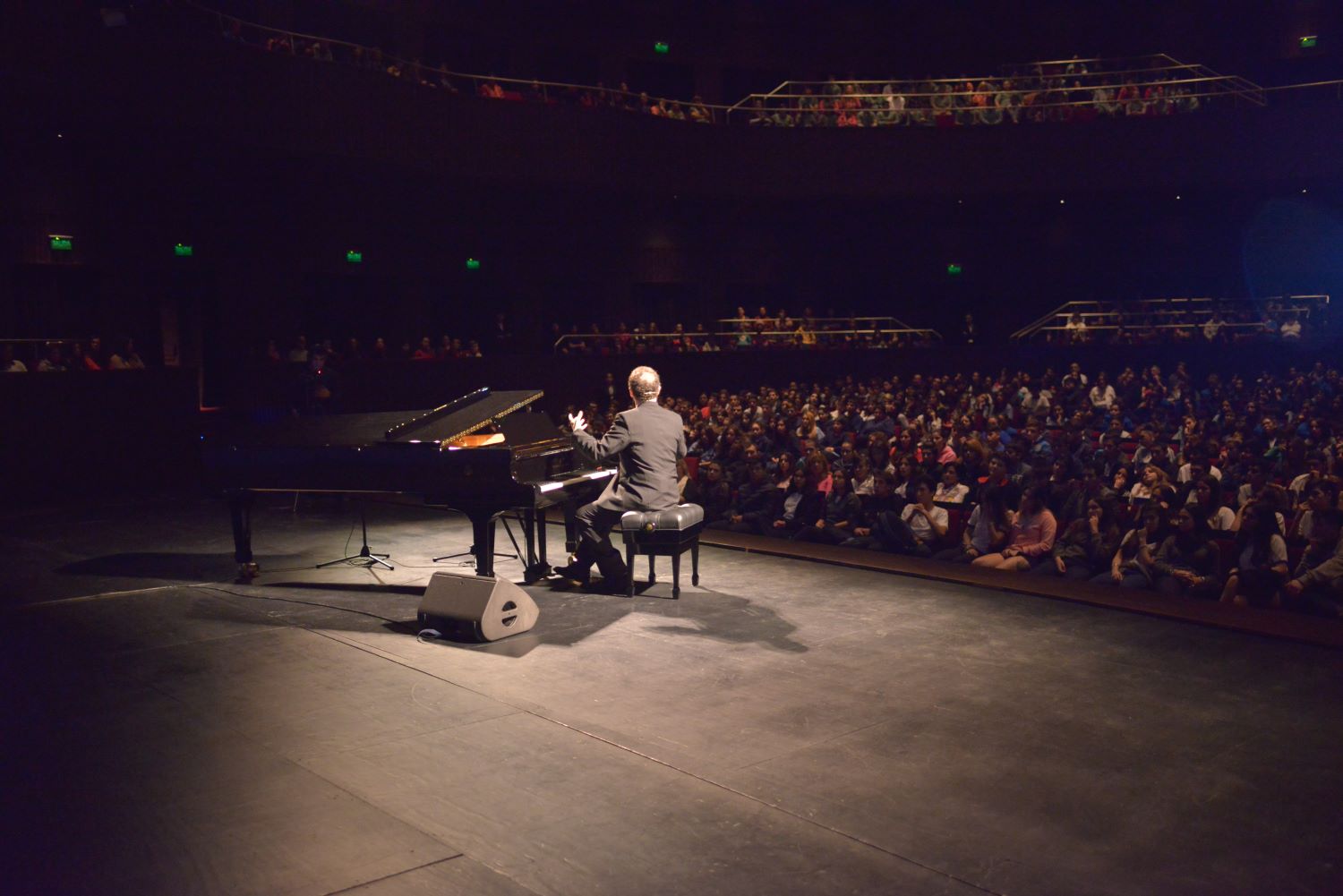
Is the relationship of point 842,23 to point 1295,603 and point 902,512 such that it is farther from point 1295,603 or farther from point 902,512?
point 1295,603

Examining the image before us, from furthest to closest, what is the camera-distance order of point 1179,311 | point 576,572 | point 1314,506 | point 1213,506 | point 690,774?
point 1179,311 < point 1213,506 < point 576,572 < point 1314,506 < point 690,774

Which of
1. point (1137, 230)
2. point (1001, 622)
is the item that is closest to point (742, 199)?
point (1137, 230)

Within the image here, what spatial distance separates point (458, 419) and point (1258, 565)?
188 inches

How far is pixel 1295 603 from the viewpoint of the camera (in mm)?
6086

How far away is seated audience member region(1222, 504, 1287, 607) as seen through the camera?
20.3ft

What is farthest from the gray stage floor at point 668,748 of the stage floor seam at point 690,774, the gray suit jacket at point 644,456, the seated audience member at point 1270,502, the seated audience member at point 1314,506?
the seated audience member at point 1314,506

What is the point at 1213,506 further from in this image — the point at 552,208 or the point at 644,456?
the point at 552,208

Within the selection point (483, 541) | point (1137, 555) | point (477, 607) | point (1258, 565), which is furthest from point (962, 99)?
point (477, 607)

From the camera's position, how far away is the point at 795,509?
Answer: 8867 millimetres

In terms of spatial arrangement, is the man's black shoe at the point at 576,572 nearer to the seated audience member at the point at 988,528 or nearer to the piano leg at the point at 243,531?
the piano leg at the point at 243,531

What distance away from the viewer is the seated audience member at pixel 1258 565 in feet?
20.3

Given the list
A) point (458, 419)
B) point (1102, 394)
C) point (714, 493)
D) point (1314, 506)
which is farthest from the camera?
point (1102, 394)

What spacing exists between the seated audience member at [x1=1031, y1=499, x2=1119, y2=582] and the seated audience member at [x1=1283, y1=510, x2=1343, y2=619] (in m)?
1.08

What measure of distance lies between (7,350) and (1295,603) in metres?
11.8
